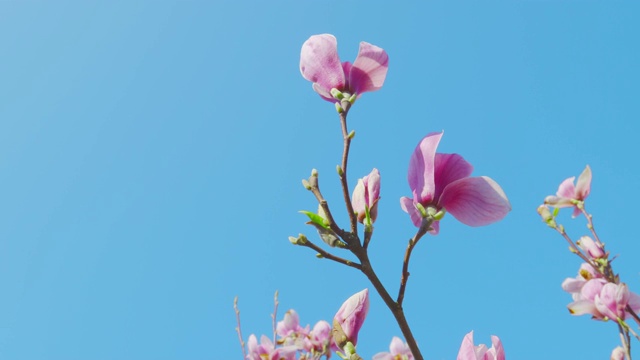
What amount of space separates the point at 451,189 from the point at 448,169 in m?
0.04

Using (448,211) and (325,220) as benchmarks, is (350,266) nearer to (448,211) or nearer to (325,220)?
(325,220)

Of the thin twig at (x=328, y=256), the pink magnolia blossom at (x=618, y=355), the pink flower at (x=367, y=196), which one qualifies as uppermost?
the pink flower at (x=367, y=196)

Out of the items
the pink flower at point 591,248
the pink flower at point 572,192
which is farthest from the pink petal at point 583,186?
the pink flower at point 591,248

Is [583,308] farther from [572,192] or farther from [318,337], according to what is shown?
[318,337]

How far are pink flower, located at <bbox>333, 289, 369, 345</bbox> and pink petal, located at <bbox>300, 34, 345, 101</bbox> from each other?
0.51m

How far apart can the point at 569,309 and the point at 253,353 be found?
5.77 feet

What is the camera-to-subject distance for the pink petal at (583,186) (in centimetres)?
346

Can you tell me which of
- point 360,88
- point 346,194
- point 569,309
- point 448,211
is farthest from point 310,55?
point 569,309

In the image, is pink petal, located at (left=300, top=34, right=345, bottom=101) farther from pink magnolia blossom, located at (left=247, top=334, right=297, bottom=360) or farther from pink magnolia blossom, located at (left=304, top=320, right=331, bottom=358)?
pink magnolia blossom, located at (left=304, top=320, right=331, bottom=358)

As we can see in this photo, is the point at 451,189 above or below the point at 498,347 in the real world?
above

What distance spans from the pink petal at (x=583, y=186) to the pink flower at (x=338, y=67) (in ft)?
8.55

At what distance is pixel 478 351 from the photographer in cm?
114

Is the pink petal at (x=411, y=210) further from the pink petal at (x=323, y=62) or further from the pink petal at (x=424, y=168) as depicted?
the pink petal at (x=323, y=62)

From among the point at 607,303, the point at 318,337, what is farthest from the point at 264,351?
the point at 607,303
